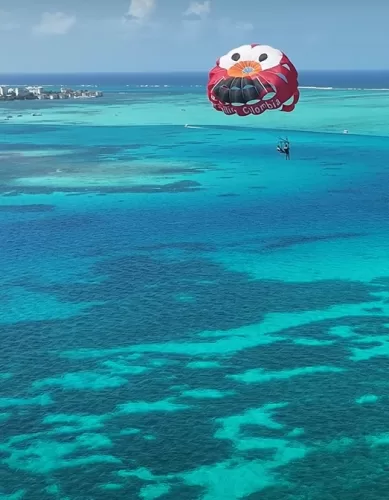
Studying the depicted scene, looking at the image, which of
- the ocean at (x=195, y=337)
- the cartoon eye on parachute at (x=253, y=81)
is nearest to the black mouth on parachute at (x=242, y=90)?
the cartoon eye on parachute at (x=253, y=81)

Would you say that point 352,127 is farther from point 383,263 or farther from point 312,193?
point 383,263

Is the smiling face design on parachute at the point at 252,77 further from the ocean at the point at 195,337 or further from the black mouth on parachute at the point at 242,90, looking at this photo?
the ocean at the point at 195,337

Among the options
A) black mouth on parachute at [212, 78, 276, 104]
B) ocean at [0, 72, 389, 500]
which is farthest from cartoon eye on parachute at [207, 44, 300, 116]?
ocean at [0, 72, 389, 500]

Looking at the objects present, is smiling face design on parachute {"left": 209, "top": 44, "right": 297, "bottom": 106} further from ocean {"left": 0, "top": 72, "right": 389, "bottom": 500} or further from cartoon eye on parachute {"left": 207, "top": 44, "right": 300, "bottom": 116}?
ocean {"left": 0, "top": 72, "right": 389, "bottom": 500}

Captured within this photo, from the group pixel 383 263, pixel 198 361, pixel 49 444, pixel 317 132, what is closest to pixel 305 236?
pixel 383 263

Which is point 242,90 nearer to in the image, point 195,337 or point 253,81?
point 253,81

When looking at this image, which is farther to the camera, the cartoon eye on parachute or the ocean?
the cartoon eye on parachute
